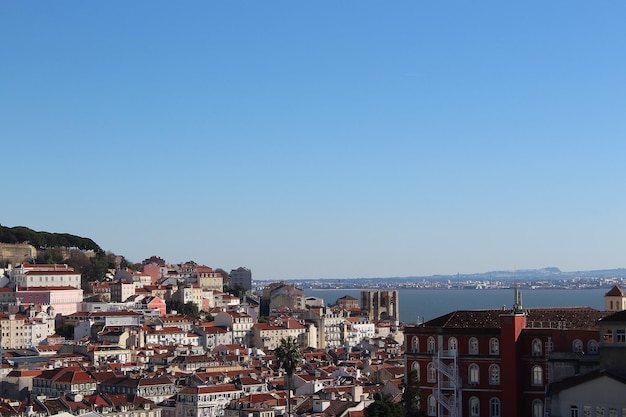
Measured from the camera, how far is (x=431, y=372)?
39562 mm

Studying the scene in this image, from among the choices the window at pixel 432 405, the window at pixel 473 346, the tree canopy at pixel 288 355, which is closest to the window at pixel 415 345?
the window at pixel 432 405

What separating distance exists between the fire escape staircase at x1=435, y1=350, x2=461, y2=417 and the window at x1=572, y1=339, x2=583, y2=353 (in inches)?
174

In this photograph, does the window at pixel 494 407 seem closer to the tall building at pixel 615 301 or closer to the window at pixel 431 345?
the window at pixel 431 345

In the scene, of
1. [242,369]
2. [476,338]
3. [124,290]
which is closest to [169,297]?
[124,290]

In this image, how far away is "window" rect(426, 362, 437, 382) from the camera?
39381 mm

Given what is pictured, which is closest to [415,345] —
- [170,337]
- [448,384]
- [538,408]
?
[448,384]

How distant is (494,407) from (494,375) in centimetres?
110

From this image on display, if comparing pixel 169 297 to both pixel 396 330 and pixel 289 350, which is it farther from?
pixel 289 350

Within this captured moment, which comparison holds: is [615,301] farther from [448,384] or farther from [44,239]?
[44,239]

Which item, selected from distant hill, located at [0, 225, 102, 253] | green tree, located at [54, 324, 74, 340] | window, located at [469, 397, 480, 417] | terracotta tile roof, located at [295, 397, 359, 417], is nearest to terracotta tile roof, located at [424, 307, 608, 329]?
→ window, located at [469, 397, 480, 417]

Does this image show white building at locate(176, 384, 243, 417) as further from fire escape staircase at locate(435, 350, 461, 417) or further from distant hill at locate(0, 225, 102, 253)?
distant hill at locate(0, 225, 102, 253)

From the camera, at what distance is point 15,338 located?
97125 mm

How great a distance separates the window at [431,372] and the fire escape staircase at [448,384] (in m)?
0.44

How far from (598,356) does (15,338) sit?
71879 millimetres
